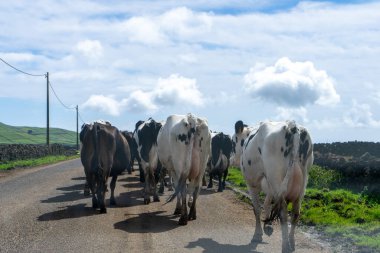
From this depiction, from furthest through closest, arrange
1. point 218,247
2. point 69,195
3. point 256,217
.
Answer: point 69,195
point 256,217
point 218,247

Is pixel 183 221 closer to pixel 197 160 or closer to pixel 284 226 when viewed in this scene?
pixel 197 160

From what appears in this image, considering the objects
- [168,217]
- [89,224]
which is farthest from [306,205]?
[89,224]

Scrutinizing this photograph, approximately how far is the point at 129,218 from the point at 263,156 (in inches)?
161

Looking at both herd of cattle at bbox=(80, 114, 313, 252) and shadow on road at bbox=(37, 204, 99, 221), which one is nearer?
herd of cattle at bbox=(80, 114, 313, 252)

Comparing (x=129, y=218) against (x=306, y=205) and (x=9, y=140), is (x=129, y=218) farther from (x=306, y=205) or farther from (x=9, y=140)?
(x=9, y=140)

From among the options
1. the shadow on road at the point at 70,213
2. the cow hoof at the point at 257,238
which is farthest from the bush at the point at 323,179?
the cow hoof at the point at 257,238

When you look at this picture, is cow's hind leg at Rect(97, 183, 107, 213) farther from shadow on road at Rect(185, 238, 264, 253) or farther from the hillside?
the hillside

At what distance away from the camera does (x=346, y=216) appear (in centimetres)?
1250

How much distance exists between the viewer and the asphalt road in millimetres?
9266

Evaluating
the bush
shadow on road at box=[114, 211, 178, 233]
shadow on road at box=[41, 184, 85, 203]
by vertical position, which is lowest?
shadow on road at box=[114, 211, 178, 233]

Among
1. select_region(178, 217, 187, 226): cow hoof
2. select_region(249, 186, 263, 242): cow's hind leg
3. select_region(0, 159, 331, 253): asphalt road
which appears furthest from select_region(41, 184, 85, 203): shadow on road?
select_region(249, 186, 263, 242): cow's hind leg

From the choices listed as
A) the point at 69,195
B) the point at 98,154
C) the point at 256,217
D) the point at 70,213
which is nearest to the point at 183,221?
the point at 256,217

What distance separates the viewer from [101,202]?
12.8 meters

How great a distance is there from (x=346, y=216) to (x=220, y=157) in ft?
25.1
